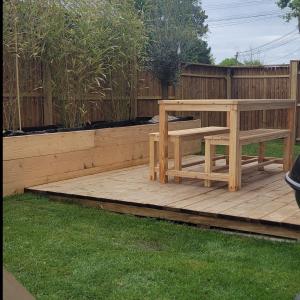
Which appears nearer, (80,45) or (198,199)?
(198,199)

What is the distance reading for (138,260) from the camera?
2.87 metres

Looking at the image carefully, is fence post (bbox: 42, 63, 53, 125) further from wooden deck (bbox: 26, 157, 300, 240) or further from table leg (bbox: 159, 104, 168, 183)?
table leg (bbox: 159, 104, 168, 183)

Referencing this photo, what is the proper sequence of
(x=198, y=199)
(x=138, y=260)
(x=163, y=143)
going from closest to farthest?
(x=138, y=260) < (x=198, y=199) < (x=163, y=143)

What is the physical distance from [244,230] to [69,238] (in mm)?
1180

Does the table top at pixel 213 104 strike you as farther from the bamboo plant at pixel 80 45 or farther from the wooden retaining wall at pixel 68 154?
the bamboo plant at pixel 80 45

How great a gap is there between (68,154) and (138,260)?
246cm

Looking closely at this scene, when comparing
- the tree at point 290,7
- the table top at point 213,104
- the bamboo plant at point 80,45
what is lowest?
the table top at point 213,104

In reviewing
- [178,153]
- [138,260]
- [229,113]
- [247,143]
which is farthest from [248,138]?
[138,260]

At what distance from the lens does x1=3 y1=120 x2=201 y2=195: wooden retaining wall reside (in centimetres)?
458

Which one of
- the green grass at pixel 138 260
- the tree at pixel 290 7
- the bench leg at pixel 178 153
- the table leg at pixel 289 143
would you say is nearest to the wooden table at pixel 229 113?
the bench leg at pixel 178 153

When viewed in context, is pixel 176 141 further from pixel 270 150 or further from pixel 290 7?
pixel 290 7

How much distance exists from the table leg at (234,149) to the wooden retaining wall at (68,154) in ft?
5.62

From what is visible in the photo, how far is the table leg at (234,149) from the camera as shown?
4.22 m

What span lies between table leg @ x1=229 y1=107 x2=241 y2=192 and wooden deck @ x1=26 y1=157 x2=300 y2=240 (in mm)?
112
